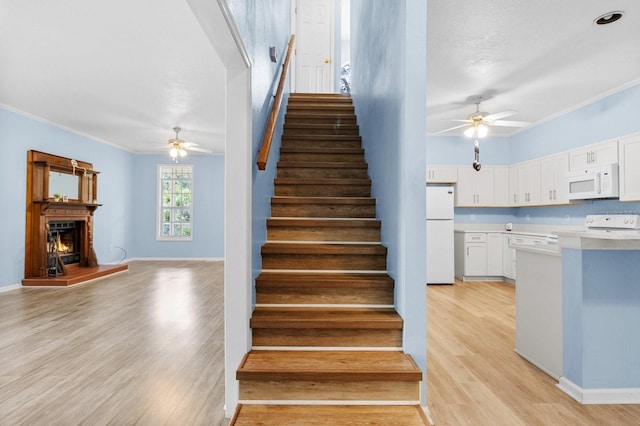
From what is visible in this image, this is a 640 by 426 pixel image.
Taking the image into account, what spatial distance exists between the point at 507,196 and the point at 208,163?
6842 millimetres

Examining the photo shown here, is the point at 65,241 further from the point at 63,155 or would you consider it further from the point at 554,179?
the point at 554,179

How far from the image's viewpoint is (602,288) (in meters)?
2.35

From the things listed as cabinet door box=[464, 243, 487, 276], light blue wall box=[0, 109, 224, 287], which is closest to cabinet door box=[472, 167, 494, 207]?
cabinet door box=[464, 243, 487, 276]

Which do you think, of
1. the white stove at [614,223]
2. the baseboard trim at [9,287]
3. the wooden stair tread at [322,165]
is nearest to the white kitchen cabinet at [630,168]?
the white stove at [614,223]

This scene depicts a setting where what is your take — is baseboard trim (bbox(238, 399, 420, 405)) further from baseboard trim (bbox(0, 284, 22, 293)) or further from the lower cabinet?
baseboard trim (bbox(0, 284, 22, 293))

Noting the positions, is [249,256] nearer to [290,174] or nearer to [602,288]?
[290,174]

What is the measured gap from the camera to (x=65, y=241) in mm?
6844

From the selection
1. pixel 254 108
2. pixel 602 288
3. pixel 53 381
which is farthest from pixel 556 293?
pixel 53 381

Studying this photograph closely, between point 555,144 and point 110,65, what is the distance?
6435 millimetres

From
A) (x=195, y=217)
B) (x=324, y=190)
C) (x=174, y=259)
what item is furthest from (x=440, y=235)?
(x=174, y=259)

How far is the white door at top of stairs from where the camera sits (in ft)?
24.4

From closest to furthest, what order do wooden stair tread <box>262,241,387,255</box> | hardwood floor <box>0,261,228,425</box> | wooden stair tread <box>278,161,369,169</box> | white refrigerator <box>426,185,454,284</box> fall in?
hardwood floor <box>0,261,228,425</box>, wooden stair tread <box>262,241,387,255</box>, wooden stair tread <box>278,161,369,169</box>, white refrigerator <box>426,185,454,284</box>

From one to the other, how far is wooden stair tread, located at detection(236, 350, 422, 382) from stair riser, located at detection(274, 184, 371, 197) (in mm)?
1765

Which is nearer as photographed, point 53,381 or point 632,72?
point 53,381
